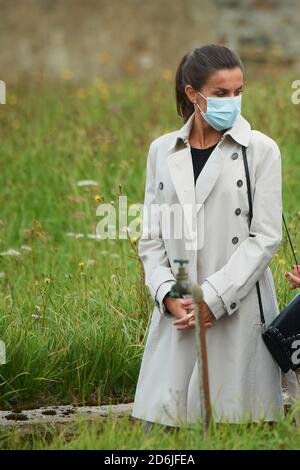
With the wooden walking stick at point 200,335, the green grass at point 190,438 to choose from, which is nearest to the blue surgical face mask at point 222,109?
the wooden walking stick at point 200,335

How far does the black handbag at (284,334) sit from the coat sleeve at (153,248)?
317mm

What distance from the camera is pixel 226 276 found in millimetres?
3199

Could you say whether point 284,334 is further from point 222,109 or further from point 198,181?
point 222,109

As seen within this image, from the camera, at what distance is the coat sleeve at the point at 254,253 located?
10.5 feet

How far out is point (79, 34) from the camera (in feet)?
40.9

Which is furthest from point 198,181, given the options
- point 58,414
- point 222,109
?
point 58,414

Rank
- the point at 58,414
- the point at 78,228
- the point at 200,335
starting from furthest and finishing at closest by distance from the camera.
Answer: the point at 78,228 < the point at 58,414 < the point at 200,335

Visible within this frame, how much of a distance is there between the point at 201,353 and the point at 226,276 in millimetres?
335

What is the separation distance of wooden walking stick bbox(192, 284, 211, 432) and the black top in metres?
0.49

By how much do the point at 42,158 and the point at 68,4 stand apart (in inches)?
210

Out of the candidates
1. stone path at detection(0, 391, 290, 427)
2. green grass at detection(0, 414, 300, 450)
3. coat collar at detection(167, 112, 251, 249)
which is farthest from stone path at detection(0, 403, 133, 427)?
coat collar at detection(167, 112, 251, 249)

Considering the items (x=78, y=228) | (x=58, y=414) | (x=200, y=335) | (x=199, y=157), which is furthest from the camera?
(x=78, y=228)

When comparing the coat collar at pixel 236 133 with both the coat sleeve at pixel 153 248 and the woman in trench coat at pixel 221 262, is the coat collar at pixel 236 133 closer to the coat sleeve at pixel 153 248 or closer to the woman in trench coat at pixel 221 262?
the woman in trench coat at pixel 221 262

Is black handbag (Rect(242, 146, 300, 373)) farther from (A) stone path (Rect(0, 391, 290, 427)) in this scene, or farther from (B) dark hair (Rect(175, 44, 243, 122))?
(A) stone path (Rect(0, 391, 290, 427))
